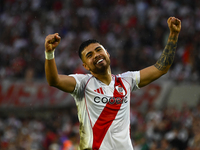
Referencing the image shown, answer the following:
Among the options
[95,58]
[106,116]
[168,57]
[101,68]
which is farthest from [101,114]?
[168,57]

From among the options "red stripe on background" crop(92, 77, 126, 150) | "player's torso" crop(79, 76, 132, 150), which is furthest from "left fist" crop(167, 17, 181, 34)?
"red stripe on background" crop(92, 77, 126, 150)

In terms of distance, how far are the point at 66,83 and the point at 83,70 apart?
32.5ft

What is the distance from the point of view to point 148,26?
14.5 metres

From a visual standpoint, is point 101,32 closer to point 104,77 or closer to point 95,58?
point 104,77

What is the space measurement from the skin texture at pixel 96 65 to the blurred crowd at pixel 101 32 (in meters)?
7.65

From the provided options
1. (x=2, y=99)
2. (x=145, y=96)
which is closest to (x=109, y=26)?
(x=145, y=96)

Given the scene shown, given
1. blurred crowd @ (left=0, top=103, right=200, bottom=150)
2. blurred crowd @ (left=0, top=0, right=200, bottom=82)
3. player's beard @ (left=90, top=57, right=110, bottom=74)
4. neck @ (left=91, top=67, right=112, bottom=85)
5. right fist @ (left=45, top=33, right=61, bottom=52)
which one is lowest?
blurred crowd @ (left=0, top=103, right=200, bottom=150)

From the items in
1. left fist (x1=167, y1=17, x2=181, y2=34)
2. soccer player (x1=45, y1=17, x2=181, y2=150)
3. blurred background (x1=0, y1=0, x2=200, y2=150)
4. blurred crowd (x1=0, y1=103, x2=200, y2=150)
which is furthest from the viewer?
blurred background (x1=0, y1=0, x2=200, y2=150)

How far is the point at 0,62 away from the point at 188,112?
9.43m

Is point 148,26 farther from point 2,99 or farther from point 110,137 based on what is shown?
point 110,137

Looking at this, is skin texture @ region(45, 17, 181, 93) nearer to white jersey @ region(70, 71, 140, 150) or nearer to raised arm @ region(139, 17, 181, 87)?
raised arm @ region(139, 17, 181, 87)

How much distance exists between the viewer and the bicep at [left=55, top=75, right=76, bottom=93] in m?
3.71

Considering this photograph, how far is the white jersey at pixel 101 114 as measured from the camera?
12.7 feet

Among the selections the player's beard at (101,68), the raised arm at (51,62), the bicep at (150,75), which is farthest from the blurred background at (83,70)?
the raised arm at (51,62)
